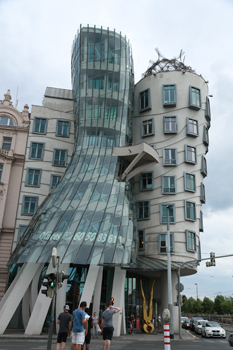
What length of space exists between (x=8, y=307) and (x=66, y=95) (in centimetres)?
2732

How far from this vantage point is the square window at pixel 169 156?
112 feet

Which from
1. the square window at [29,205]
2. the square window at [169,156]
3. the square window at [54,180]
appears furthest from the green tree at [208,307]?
the square window at [29,205]

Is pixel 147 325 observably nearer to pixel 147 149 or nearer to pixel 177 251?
pixel 177 251

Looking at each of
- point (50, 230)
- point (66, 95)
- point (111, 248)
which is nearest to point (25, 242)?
point (50, 230)

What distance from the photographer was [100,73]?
34562 millimetres

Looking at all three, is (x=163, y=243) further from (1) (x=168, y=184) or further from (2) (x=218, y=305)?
(2) (x=218, y=305)

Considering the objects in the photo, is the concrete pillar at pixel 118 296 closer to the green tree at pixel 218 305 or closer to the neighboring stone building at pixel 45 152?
the neighboring stone building at pixel 45 152

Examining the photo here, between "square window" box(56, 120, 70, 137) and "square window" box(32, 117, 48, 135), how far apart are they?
4.53ft

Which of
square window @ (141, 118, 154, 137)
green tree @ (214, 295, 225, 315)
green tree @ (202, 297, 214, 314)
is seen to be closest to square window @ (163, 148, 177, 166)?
square window @ (141, 118, 154, 137)

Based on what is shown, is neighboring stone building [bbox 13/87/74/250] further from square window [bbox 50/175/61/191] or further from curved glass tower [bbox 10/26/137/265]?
curved glass tower [bbox 10/26/137/265]

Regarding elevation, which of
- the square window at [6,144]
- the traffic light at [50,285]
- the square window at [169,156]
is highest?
the square window at [6,144]

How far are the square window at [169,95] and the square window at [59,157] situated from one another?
38.5 feet

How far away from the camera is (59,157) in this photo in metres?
36.2

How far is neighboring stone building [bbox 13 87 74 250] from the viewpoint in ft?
112
